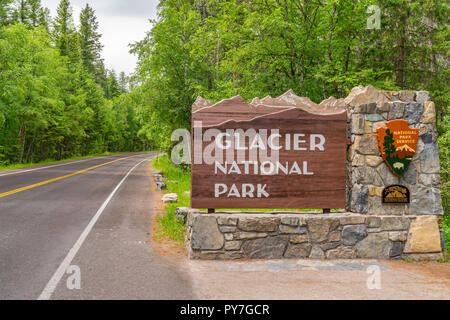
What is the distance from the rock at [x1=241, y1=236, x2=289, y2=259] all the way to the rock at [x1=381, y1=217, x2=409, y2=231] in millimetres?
1863

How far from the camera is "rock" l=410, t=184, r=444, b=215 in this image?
6.48 m

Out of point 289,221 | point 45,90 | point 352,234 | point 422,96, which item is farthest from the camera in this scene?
point 45,90

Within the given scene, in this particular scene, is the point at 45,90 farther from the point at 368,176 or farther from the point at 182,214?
the point at 368,176

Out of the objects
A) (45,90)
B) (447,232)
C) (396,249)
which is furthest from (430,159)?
(45,90)

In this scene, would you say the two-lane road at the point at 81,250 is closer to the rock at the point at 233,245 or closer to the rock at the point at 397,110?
the rock at the point at 233,245

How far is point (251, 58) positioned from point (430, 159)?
27.1ft

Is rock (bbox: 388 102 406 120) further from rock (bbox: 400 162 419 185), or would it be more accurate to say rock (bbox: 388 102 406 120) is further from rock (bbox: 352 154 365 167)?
rock (bbox: 400 162 419 185)

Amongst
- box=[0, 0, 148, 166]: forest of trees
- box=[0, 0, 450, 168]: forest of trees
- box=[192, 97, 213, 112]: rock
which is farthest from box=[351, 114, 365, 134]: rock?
box=[0, 0, 148, 166]: forest of trees

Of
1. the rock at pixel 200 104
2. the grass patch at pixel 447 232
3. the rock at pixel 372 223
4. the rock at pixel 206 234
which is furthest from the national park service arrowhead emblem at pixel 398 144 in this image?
the rock at pixel 206 234

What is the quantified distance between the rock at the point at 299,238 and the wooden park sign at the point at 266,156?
58 centimetres

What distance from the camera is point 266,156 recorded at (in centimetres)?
647

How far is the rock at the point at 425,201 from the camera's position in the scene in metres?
6.48
